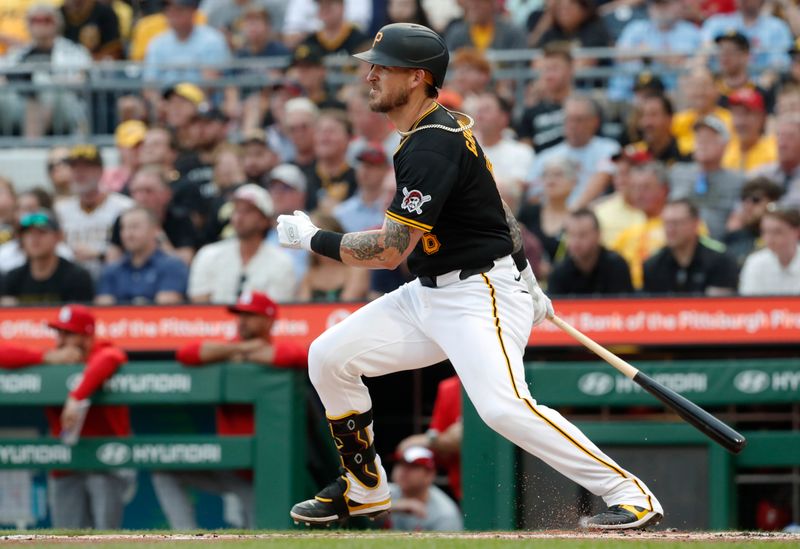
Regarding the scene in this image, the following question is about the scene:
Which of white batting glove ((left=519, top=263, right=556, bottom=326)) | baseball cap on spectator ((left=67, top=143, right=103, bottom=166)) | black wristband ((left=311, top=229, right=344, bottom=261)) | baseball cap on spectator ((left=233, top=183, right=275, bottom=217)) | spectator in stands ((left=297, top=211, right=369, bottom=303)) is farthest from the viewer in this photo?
baseball cap on spectator ((left=67, top=143, right=103, bottom=166))

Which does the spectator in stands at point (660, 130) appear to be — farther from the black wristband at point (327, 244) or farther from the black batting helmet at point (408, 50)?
the black wristband at point (327, 244)

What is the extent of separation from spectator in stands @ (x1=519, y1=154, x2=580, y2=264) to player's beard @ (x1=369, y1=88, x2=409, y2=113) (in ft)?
15.5

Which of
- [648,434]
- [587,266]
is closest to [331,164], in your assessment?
[587,266]

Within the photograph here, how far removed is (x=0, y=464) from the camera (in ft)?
28.8

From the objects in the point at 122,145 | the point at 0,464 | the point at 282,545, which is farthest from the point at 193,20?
the point at 282,545

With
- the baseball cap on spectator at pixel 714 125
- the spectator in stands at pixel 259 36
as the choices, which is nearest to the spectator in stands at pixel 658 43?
the baseball cap on spectator at pixel 714 125

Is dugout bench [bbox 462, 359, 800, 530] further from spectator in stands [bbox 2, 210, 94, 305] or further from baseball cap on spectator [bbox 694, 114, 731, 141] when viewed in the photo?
spectator in stands [bbox 2, 210, 94, 305]

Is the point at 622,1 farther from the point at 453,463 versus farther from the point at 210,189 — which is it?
the point at 453,463

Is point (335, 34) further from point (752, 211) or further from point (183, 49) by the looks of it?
point (752, 211)

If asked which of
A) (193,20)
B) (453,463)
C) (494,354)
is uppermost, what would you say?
(193,20)

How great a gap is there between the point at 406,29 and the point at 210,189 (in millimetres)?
6469

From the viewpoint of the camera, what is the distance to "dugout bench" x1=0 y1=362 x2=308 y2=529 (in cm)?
841

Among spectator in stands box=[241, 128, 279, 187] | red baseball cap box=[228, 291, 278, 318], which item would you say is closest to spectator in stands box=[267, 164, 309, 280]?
spectator in stands box=[241, 128, 279, 187]

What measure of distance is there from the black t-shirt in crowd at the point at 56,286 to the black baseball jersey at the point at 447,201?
5.12 metres
